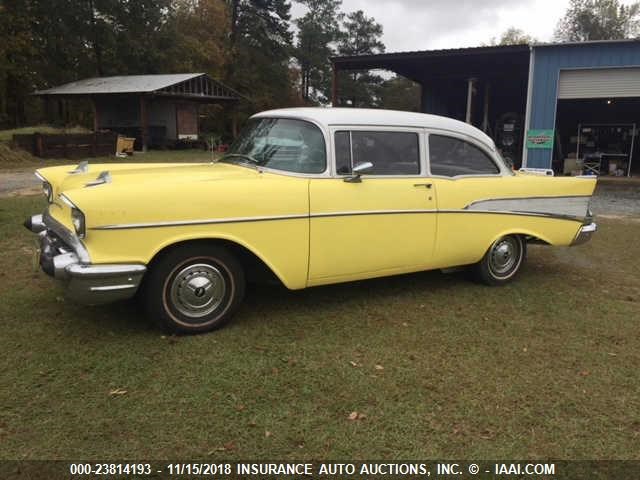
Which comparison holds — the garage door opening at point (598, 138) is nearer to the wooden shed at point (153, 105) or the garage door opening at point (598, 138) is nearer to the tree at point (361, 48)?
the wooden shed at point (153, 105)

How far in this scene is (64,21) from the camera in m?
35.3

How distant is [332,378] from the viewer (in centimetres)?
363

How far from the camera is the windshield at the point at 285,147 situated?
4.56 meters

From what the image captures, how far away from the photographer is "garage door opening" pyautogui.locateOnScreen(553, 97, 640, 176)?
67.6 feet

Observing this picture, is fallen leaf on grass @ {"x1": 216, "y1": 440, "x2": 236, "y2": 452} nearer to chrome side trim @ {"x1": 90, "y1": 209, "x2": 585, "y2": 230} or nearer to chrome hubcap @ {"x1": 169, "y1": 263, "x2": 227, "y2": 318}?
chrome hubcap @ {"x1": 169, "y1": 263, "x2": 227, "y2": 318}

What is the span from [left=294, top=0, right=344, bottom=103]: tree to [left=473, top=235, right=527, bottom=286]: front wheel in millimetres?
47026

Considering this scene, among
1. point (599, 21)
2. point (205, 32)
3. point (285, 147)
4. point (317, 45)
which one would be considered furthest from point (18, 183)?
point (599, 21)

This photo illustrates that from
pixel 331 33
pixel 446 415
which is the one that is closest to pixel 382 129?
pixel 446 415

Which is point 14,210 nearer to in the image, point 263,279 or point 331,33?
point 263,279

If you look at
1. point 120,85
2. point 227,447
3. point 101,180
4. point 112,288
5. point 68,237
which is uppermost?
point 120,85

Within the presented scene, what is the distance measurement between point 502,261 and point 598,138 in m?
20.8

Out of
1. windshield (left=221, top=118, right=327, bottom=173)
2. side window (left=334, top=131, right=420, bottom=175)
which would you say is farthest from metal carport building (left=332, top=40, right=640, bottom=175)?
windshield (left=221, top=118, right=327, bottom=173)

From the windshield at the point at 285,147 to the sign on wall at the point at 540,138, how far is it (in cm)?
1288

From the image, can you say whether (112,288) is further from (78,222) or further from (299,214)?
(299,214)
